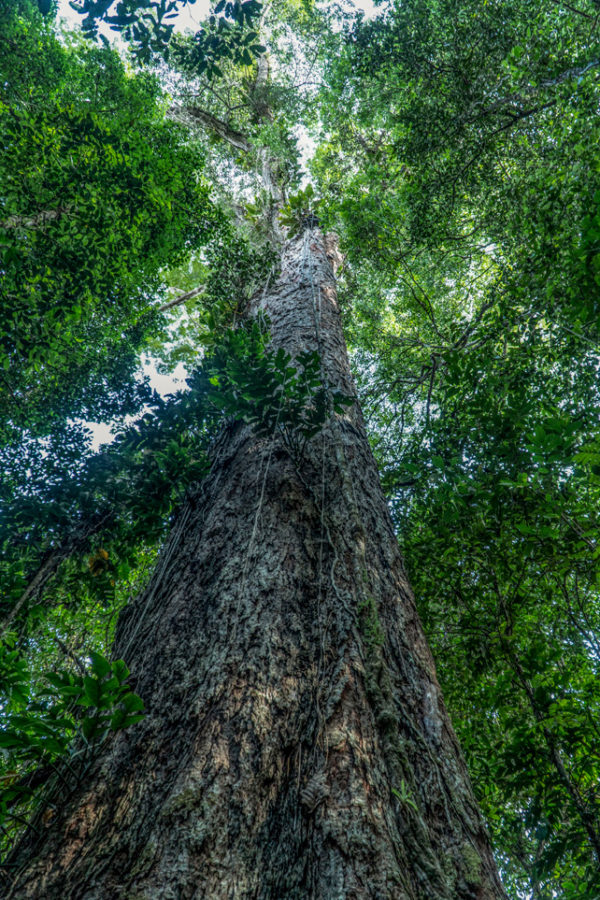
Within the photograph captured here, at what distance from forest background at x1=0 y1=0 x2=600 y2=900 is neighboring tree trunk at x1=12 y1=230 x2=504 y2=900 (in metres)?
0.23

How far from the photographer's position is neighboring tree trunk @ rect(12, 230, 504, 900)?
3.68ft

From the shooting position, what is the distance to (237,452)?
2.97 m

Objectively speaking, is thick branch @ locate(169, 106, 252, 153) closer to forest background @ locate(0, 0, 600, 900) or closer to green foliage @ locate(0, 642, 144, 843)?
forest background @ locate(0, 0, 600, 900)

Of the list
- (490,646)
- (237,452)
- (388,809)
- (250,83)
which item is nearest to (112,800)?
(388,809)

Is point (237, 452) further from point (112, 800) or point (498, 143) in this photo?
point (498, 143)

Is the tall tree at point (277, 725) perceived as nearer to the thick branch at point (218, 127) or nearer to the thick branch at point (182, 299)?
the thick branch at point (182, 299)


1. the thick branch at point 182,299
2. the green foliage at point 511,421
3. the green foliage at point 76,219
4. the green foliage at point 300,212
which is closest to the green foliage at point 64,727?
the green foliage at point 511,421

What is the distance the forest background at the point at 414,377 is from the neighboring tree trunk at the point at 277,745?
0.23 m

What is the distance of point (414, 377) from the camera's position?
21.5ft

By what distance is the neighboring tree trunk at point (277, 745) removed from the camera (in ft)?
3.68

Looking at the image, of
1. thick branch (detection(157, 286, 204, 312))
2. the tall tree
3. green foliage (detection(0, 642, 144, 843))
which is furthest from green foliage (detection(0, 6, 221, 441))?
thick branch (detection(157, 286, 204, 312))

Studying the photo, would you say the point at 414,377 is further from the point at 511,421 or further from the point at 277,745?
the point at 277,745

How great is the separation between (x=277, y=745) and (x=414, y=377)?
18.9 feet

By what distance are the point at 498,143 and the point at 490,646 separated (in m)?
5.69
